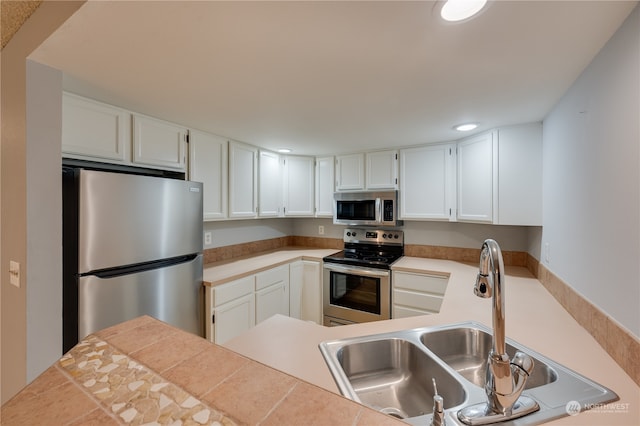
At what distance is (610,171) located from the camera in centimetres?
99

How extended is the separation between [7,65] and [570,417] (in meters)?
2.67

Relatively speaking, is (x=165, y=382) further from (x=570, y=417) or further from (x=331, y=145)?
(x=331, y=145)

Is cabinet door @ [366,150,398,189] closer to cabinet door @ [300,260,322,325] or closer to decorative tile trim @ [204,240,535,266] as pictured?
decorative tile trim @ [204,240,535,266]

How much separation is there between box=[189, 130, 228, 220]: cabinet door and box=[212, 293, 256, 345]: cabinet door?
779mm

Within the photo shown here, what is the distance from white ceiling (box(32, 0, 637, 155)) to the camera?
2.96ft

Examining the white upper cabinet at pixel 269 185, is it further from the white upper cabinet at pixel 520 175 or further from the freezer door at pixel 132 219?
the white upper cabinet at pixel 520 175

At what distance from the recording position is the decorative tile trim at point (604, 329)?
0.85 metres

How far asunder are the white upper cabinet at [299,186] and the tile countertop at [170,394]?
2736 millimetres

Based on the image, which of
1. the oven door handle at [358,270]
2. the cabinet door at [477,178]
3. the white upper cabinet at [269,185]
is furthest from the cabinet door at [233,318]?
the cabinet door at [477,178]

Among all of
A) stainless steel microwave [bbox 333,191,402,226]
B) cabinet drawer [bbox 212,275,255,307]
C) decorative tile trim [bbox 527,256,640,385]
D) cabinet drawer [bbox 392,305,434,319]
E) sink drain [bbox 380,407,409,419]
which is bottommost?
cabinet drawer [bbox 392,305,434,319]

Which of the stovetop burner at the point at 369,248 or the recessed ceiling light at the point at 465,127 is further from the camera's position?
the stovetop burner at the point at 369,248

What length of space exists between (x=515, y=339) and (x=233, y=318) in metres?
1.91

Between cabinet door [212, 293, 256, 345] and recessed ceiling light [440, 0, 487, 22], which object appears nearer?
recessed ceiling light [440, 0, 487, 22]

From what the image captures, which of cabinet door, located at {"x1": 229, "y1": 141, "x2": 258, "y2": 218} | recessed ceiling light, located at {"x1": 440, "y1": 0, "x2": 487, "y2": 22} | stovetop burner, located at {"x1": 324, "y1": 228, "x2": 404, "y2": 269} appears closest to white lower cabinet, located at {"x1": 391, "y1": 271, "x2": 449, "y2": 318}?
stovetop burner, located at {"x1": 324, "y1": 228, "x2": 404, "y2": 269}
